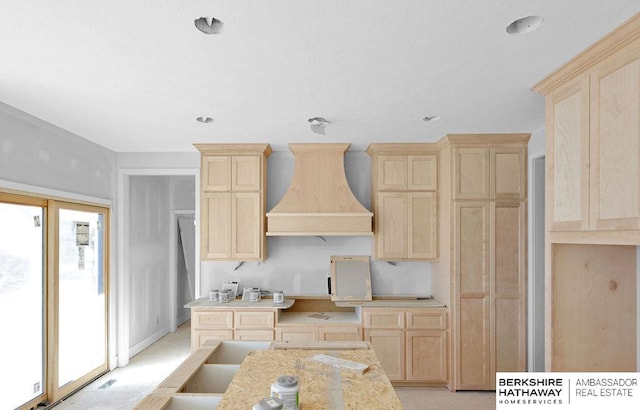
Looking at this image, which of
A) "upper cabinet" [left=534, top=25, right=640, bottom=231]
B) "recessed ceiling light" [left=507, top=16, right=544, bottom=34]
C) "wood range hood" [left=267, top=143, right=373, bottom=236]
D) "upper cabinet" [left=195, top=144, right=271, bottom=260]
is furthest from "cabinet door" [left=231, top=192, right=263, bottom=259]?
→ "recessed ceiling light" [left=507, top=16, right=544, bottom=34]

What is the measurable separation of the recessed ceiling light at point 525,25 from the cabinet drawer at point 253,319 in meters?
3.26

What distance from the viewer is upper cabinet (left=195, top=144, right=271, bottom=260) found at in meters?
4.39

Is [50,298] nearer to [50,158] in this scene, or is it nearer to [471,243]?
[50,158]

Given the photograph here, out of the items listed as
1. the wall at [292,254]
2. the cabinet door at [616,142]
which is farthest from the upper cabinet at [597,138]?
the wall at [292,254]

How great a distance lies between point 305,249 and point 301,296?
533mm

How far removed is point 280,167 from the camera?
479 cm

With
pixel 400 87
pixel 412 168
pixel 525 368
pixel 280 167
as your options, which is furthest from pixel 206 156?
pixel 525 368

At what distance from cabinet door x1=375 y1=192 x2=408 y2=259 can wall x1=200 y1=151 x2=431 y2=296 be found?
1.30 feet

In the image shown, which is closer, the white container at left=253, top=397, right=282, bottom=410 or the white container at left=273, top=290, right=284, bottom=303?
the white container at left=253, top=397, right=282, bottom=410

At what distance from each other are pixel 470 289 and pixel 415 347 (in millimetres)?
789

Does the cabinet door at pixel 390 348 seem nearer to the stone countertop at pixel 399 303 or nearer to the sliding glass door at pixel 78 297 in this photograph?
the stone countertop at pixel 399 303

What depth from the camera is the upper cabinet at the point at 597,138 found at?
1.80m

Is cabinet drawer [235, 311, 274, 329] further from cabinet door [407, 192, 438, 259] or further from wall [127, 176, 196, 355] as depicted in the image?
wall [127, 176, 196, 355]

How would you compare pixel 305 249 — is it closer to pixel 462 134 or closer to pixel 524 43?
pixel 462 134
